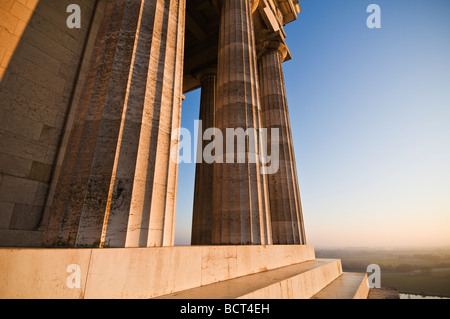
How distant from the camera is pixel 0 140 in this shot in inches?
293

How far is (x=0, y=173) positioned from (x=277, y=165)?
17420mm

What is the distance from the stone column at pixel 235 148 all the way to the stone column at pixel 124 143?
5014mm

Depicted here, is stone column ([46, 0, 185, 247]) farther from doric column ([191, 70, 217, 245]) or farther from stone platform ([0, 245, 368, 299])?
doric column ([191, 70, 217, 245])

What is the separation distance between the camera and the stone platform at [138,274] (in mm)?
3480

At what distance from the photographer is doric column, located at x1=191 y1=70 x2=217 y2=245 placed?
832 inches

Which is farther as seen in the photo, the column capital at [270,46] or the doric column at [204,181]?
the column capital at [270,46]

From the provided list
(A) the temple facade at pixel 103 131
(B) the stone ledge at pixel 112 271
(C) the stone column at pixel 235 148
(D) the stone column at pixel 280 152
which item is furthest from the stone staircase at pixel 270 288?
(D) the stone column at pixel 280 152

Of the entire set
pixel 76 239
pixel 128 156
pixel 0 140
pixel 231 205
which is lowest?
pixel 76 239

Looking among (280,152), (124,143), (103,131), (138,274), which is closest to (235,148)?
(124,143)

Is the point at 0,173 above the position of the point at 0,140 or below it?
below

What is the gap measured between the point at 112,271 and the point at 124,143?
11.3 ft

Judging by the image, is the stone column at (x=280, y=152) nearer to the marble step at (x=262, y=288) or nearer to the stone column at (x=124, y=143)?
the marble step at (x=262, y=288)
